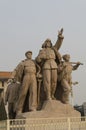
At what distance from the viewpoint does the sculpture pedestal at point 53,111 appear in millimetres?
11397

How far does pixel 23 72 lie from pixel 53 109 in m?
1.62

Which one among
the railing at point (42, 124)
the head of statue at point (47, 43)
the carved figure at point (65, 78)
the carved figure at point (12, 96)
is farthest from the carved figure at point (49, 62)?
the railing at point (42, 124)

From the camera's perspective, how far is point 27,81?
11.8 metres

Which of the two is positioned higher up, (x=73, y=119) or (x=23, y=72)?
(x=23, y=72)

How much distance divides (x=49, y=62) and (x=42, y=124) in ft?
7.94

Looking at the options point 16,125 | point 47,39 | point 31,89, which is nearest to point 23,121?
point 16,125

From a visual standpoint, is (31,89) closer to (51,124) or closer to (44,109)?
(44,109)

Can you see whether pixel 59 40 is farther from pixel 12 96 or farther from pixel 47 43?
pixel 12 96

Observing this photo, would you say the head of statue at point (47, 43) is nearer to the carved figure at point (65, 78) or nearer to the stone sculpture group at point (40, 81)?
the stone sculpture group at point (40, 81)

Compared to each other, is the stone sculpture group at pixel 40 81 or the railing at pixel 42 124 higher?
the stone sculpture group at pixel 40 81

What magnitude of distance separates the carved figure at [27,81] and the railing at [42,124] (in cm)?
100

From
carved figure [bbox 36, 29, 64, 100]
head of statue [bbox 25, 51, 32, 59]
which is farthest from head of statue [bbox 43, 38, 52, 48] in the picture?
head of statue [bbox 25, 51, 32, 59]

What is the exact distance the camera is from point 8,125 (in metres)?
10.1

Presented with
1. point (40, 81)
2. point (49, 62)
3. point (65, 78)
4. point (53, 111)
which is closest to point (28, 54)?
point (49, 62)
